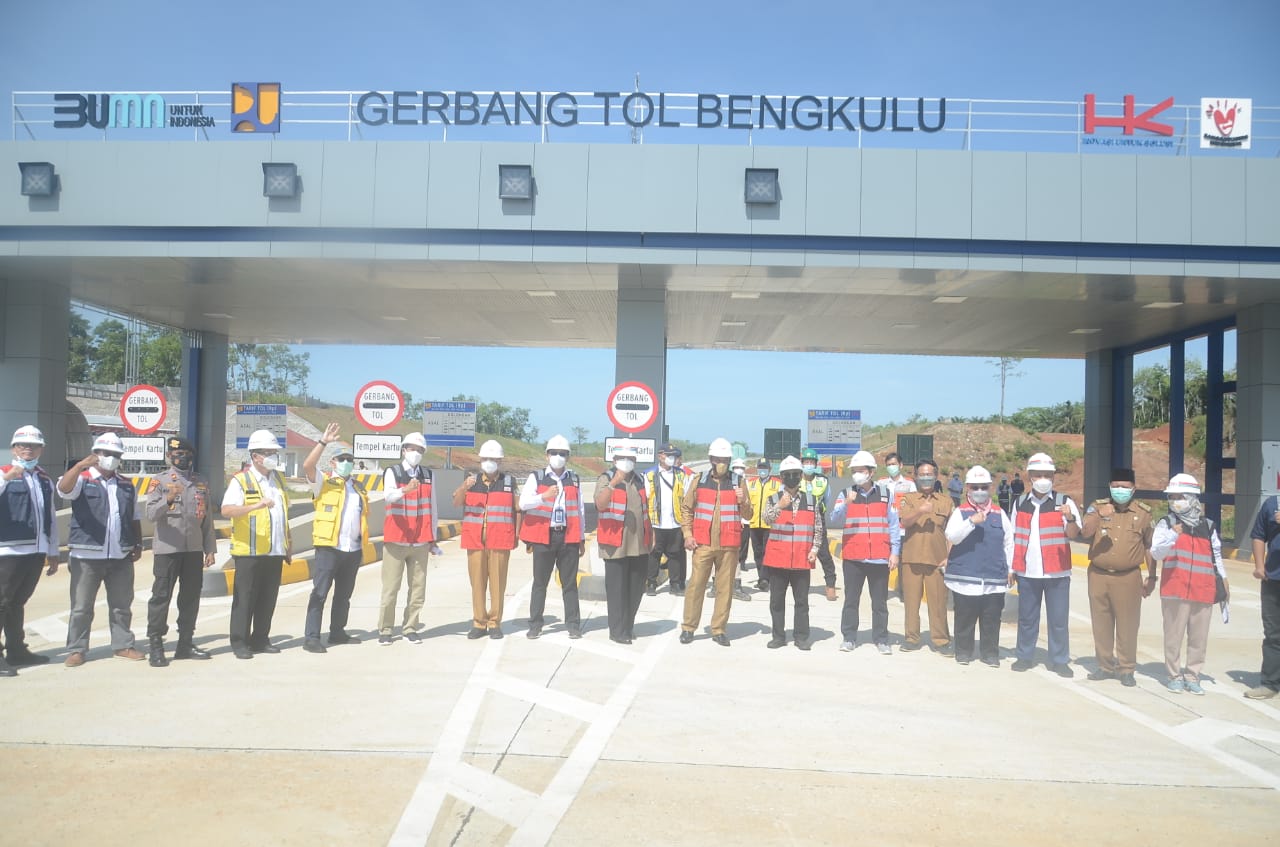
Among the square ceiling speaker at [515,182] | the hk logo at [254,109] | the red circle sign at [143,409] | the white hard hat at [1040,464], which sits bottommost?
the white hard hat at [1040,464]

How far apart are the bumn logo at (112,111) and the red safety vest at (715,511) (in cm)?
1397

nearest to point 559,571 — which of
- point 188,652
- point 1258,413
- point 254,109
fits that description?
point 188,652

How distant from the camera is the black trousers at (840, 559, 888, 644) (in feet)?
29.5

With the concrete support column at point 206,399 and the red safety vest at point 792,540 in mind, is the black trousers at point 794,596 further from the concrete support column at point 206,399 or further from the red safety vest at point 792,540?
the concrete support column at point 206,399

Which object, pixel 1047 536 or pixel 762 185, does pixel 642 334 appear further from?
pixel 1047 536

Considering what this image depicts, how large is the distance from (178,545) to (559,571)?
3496 millimetres

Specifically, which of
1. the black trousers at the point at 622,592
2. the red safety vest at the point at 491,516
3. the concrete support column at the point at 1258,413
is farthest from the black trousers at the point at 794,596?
the concrete support column at the point at 1258,413

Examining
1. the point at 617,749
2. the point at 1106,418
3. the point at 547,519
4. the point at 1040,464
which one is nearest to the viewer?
the point at 617,749

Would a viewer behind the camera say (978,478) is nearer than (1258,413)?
Yes

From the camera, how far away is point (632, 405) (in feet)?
42.9

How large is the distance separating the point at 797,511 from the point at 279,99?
12.8 meters

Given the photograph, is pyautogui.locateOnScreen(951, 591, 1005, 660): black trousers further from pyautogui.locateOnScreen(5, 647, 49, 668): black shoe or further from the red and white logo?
the red and white logo

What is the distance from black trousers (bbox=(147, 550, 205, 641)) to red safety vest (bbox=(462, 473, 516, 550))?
8.07 ft

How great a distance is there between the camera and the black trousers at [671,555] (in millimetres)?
12234
